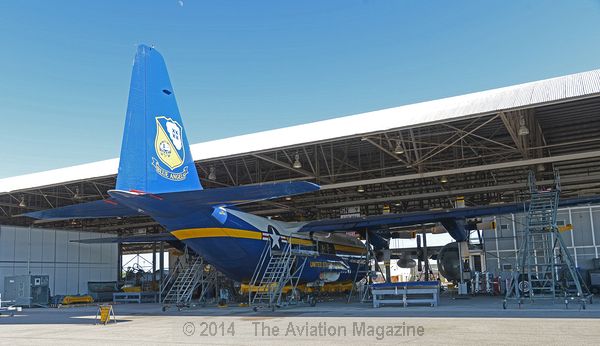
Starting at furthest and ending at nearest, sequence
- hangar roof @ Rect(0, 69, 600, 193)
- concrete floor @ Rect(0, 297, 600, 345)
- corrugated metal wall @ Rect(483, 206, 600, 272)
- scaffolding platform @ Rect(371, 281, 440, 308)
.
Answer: corrugated metal wall @ Rect(483, 206, 600, 272) → scaffolding platform @ Rect(371, 281, 440, 308) → hangar roof @ Rect(0, 69, 600, 193) → concrete floor @ Rect(0, 297, 600, 345)

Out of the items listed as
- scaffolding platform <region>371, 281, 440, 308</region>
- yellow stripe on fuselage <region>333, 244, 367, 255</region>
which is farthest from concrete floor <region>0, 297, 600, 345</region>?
yellow stripe on fuselage <region>333, 244, 367, 255</region>

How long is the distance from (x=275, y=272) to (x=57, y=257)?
22.1 m

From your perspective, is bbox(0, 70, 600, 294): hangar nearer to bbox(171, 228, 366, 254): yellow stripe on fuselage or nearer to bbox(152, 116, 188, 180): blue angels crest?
bbox(171, 228, 366, 254): yellow stripe on fuselage

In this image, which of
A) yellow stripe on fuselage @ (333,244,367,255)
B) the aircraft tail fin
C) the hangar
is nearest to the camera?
the aircraft tail fin

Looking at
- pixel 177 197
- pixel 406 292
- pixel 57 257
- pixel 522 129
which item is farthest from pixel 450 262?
pixel 57 257

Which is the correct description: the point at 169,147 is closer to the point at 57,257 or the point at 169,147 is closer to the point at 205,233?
the point at 205,233

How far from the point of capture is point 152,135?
15570mm

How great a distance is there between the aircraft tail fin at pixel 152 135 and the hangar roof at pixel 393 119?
5.21 meters

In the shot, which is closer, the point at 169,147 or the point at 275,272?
the point at 169,147

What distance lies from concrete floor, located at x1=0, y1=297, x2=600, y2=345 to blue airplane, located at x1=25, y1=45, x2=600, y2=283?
330 centimetres

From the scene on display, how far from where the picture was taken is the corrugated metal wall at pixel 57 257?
111 feet

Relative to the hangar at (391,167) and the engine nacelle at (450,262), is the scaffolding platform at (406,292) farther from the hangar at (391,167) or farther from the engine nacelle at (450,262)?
the engine nacelle at (450,262)

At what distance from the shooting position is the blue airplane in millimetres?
14656

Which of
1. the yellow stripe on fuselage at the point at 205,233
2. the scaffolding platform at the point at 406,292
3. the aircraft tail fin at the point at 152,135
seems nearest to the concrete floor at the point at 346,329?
the scaffolding platform at the point at 406,292
